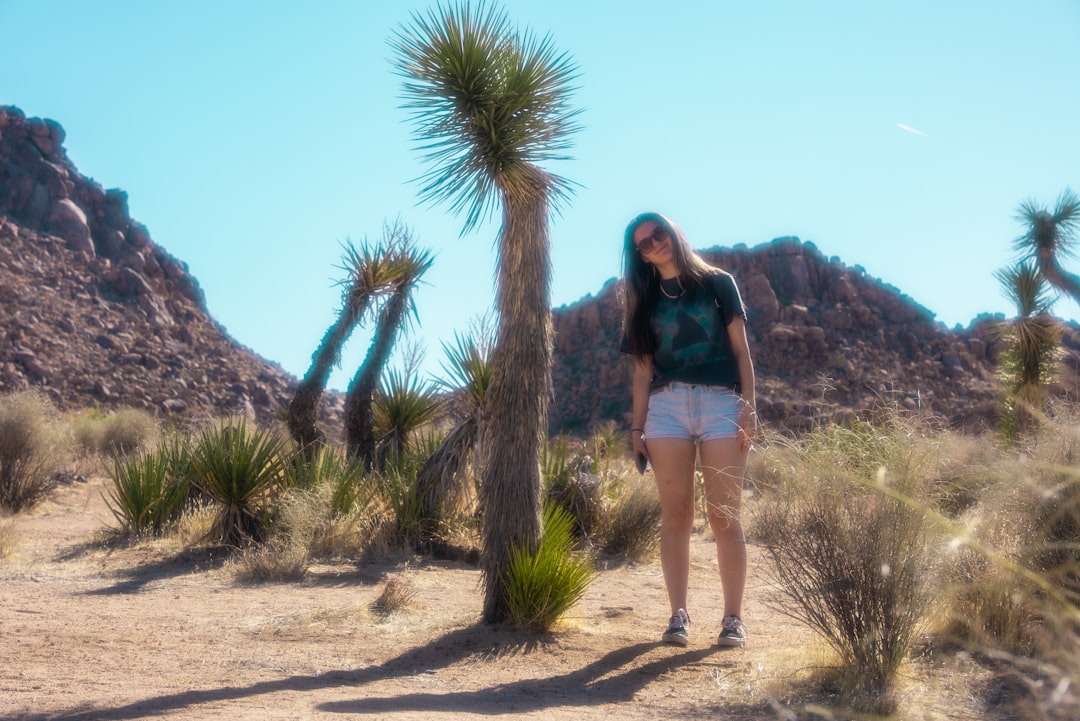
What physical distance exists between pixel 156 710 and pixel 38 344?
29798mm

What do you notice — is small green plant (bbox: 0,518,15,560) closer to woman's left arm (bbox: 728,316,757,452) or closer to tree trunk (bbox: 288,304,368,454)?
tree trunk (bbox: 288,304,368,454)

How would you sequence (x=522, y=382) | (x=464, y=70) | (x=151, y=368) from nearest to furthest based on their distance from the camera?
1. (x=522, y=382)
2. (x=464, y=70)
3. (x=151, y=368)

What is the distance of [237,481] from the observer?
836cm

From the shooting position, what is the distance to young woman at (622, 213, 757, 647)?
4582 mm

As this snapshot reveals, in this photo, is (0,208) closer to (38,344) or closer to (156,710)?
(38,344)

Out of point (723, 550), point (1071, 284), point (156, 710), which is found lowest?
point (156, 710)

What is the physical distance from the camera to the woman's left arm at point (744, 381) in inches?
175

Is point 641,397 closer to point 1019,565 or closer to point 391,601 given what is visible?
point 1019,565

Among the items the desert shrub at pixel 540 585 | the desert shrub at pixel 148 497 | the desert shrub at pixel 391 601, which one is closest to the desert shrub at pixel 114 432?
the desert shrub at pixel 148 497

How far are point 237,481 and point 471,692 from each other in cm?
→ 483

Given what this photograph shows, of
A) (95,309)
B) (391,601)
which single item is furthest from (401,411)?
(95,309)

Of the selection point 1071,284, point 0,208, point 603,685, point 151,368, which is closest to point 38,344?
point 151,368

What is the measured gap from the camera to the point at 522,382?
521 centimetres

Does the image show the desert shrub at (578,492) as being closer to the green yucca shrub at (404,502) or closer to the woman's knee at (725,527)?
the green yucca shrub at (404,502)
